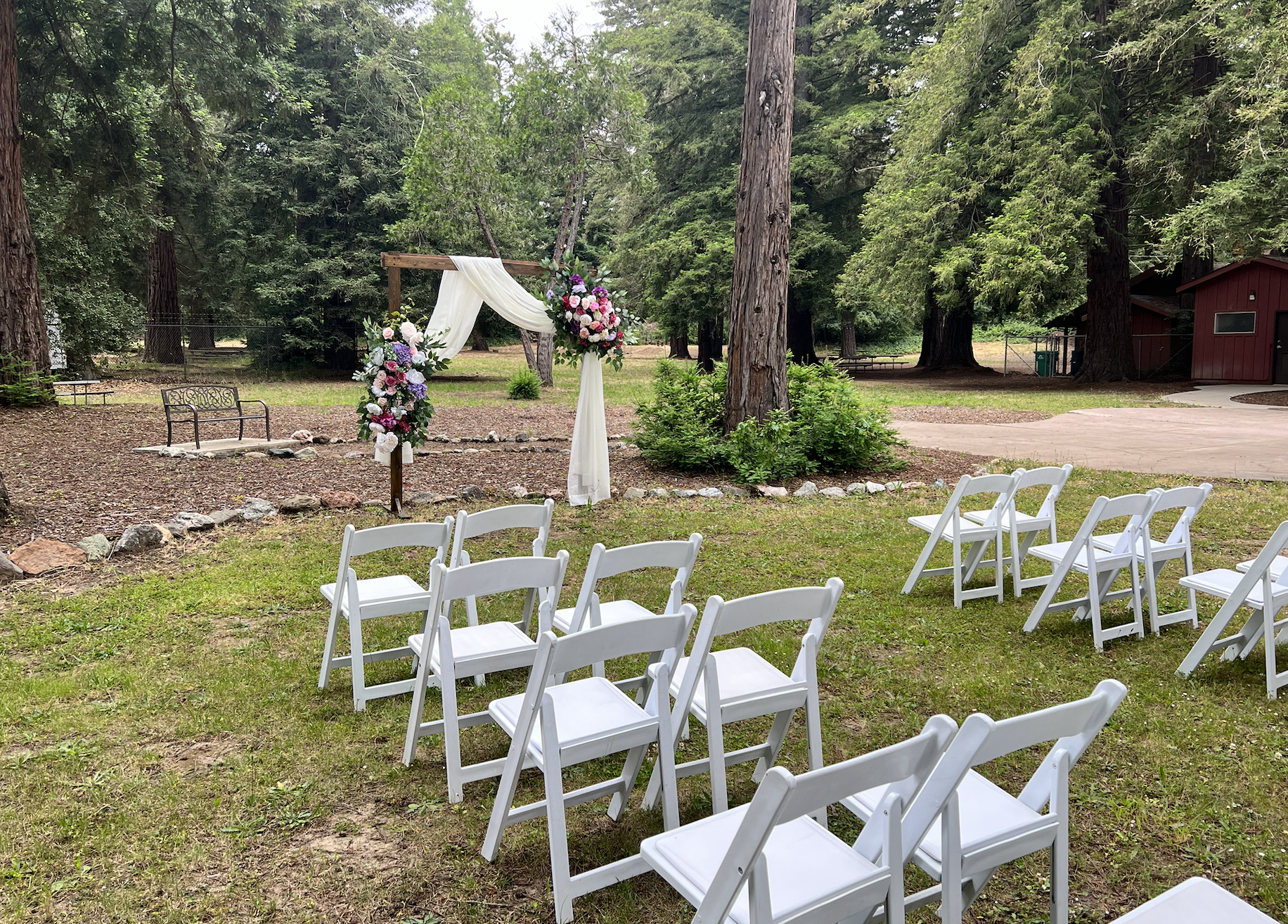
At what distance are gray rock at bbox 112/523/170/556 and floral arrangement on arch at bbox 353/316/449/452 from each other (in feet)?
5.77

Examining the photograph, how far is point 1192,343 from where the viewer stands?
23.3 m

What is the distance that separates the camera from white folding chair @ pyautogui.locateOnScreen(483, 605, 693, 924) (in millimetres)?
2301

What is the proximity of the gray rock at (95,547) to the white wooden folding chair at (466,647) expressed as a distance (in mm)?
4171

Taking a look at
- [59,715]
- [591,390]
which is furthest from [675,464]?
[59,715]

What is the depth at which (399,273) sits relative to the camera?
33.9 feet

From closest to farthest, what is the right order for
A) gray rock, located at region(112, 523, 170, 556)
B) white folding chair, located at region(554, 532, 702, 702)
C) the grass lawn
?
the grass lawn < white folding chair, located at region(554, 532, 702, 702) < gray rock, located at region(112, 523, 170, 556)

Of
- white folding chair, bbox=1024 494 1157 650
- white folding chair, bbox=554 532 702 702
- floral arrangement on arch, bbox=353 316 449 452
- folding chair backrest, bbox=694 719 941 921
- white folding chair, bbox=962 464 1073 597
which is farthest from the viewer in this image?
floral arrangement on arch, bbox=353 316 449 452

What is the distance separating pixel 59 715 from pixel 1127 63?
2282 cm

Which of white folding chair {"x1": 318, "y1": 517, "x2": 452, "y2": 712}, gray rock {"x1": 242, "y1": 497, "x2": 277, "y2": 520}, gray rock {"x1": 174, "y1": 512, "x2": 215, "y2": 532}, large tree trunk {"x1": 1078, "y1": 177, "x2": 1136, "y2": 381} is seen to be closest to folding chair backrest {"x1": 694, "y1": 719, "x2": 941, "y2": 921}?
white folding chair {"x1": 318, "y1": 517, "x2": 452, "y2": 712}

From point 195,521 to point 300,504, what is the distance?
0.96m

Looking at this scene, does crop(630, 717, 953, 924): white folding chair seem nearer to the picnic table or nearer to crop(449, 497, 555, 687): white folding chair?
crop(449, 497, 555, 687): white folding chair

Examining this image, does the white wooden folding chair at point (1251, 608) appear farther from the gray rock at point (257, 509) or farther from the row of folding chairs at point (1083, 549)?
the gray rock at point (257, 509)

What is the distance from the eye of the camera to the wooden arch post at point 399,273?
7.67 metres

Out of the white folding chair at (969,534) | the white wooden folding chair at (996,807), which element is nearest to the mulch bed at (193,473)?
the white folding chair at (969,534)
